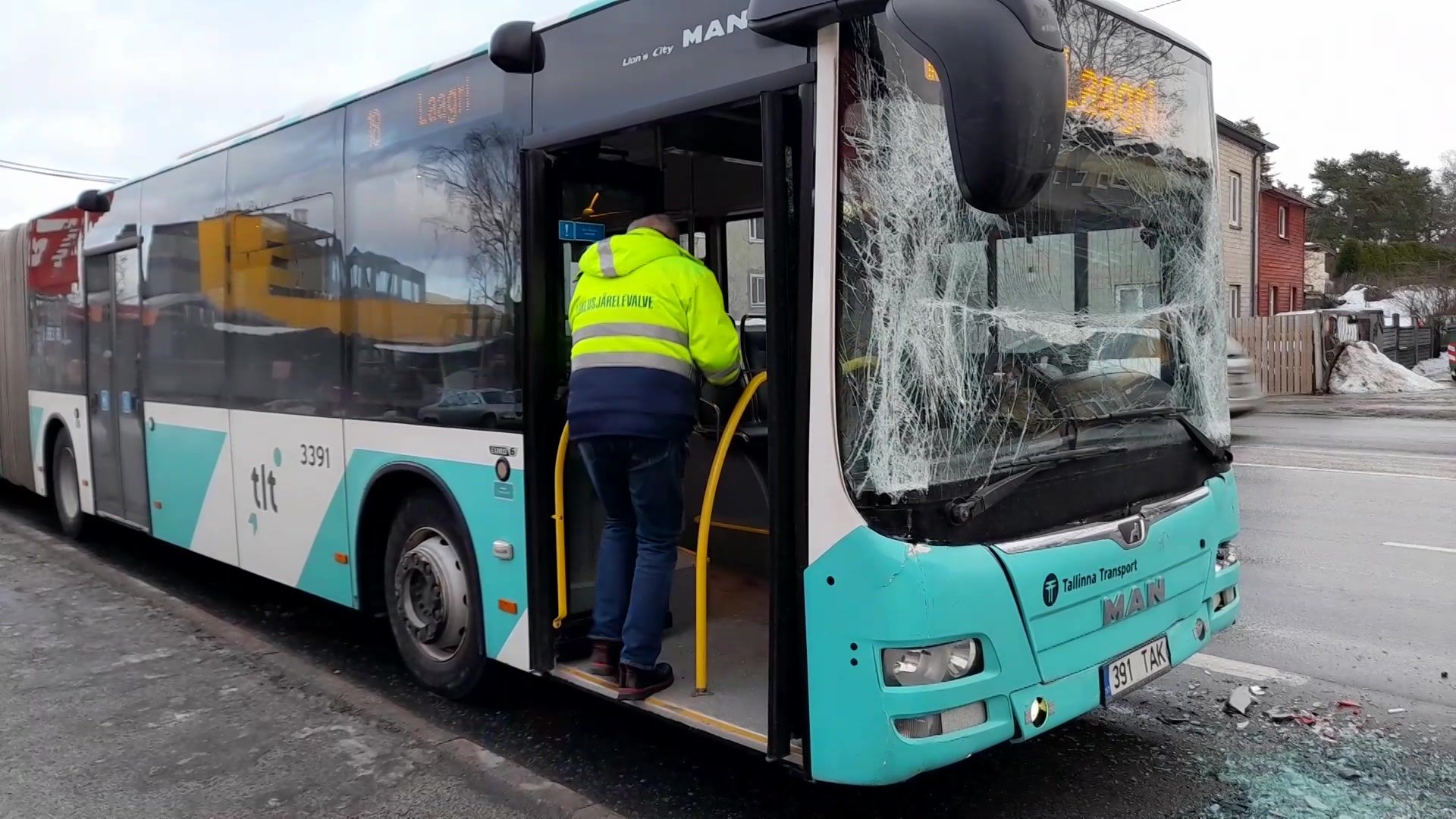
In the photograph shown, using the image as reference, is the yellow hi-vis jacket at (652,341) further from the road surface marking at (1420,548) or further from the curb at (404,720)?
the road surface marking at (1420,548)

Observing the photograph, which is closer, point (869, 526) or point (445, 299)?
point (869, 526)

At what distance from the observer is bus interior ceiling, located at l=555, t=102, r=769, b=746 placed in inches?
166

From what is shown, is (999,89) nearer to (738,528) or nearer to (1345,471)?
(738,528)

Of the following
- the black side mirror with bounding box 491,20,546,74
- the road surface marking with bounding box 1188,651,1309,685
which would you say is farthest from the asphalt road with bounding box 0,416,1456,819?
the black side mirror with bounding box 491,20,546,74

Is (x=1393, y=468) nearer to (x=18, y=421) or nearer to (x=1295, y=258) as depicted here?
(x=18, y=421)

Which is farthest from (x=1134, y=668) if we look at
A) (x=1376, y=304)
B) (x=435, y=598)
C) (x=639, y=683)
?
(x=1376, y=304)

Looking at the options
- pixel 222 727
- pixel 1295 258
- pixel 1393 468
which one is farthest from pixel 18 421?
pixel 1295 258

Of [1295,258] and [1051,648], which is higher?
[1295,258]

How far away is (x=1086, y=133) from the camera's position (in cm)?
371

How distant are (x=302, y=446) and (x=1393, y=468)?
36.7 ft

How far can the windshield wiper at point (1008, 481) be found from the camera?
325cm

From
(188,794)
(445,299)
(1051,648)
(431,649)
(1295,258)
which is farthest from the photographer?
(1295,258)

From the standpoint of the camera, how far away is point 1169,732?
4617mm

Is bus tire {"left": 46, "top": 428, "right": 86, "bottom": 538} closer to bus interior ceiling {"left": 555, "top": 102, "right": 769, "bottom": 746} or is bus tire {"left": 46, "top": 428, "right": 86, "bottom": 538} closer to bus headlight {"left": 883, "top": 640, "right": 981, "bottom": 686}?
bus interior ceiling {"left": 555, "top": 102, "right": 769, "bottom": 746}
